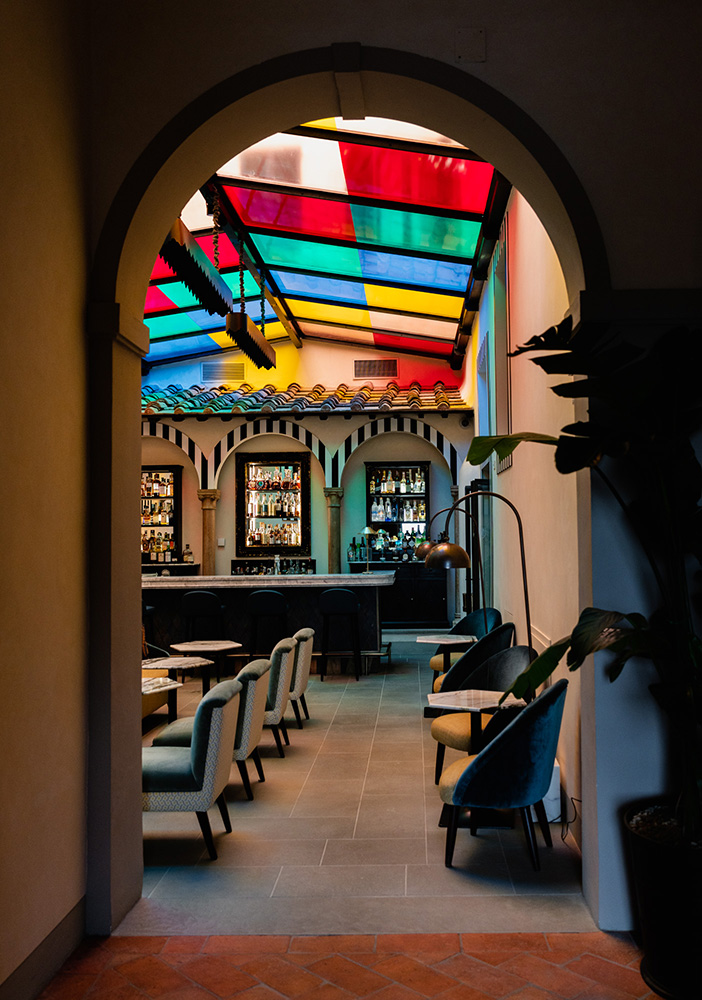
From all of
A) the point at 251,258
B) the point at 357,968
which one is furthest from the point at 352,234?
the point at 357,968

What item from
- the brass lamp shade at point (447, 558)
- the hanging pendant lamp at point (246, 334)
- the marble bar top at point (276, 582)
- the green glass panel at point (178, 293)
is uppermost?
the green glass panel at point (178, 293)

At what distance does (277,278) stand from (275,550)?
4.42m

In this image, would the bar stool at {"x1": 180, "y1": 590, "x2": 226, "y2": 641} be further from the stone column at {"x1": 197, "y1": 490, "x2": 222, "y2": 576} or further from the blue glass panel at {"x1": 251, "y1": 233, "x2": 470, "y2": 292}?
the blue glass panel at {"x1": 251, "y1": 233, "x2": 470, "y2": 292}

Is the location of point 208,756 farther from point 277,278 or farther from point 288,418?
point 288,418

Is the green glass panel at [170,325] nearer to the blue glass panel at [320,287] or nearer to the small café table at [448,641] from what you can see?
the blue glass panel at [320,287]

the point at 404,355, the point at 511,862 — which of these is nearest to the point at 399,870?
the point at 511,862

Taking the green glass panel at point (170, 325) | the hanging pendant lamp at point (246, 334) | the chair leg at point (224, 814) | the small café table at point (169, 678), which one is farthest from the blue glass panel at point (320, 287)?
the chair leg at point (224, 814)

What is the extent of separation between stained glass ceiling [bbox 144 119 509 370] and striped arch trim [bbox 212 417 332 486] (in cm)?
147

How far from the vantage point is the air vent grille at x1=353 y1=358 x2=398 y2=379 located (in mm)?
14117

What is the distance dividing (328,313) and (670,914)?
10966 mm

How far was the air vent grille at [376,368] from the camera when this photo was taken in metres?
14.1

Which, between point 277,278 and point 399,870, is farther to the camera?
point 277,278

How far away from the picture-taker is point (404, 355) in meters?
14.1

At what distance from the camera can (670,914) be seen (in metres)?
2.65
